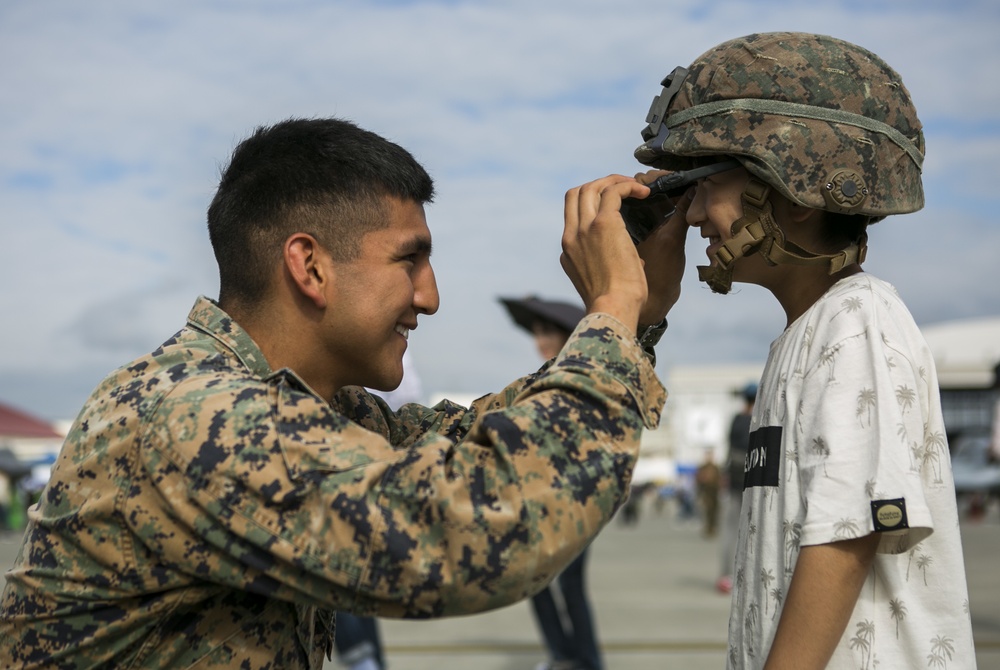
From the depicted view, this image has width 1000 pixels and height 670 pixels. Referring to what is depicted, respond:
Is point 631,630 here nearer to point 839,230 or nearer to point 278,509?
point 839,230

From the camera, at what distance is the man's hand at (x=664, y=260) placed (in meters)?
2.50

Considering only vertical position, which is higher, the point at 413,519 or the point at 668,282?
the point at 668,282

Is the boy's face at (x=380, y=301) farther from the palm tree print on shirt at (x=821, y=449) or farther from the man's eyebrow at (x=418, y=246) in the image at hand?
the palm tree print on shirt at (x=821, y=449)

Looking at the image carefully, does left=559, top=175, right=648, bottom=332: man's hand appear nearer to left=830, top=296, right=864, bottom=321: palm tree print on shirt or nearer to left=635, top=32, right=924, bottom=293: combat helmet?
left=635, top=32, right=924, bottom=293: combat helmet

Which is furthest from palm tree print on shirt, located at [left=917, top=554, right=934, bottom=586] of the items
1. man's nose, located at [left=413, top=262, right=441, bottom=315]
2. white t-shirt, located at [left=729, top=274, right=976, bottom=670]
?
man's nose, located at [left=413, top=262, right=441, bottom=315]

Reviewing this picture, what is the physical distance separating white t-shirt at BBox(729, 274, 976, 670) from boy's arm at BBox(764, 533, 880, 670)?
4cm

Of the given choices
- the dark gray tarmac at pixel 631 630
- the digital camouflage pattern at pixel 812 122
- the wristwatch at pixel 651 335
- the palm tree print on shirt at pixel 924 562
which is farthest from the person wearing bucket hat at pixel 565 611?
the palm tree print on shirt at pixel 924 562

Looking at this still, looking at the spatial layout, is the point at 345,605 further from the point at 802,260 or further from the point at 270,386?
the point at 802,260

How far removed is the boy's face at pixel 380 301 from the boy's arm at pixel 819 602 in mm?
875

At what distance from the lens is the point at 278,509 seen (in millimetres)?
1765

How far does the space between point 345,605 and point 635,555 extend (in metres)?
16.8

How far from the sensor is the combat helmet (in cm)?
226

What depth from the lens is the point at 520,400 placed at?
191 centimetres

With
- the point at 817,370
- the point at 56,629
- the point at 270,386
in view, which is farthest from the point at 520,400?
the point at 56,629
